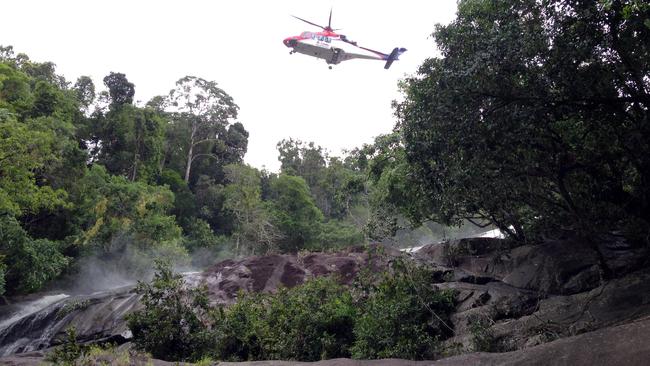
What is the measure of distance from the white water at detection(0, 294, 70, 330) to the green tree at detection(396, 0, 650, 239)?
2006cm

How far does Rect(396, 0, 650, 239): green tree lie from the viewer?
8.57 m

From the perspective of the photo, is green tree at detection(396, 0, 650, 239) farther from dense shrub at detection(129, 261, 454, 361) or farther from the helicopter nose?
the helicopter nose

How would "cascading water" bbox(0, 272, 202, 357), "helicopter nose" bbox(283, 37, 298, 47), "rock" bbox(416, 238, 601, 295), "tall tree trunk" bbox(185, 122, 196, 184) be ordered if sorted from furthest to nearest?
1. "tall tree trunk" bbox(185, 122, 196, 184)
2. "helicopter nose" bbox(283, 37, 298, 47)
3. "cascading water" bbox(0, 272, 202, 357)
4. "rock" bbox(416, 238, 601, 295)

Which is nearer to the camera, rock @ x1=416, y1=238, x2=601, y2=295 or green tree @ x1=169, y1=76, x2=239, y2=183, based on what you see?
rock @ x1=416, y1=238, x2=601, y2=295

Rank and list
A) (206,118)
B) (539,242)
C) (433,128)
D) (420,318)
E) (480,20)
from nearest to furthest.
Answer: (433,128)
(480,20)
(420,318)
(539,242)
(206,118)

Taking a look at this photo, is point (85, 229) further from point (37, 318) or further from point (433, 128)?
point (433, 128)

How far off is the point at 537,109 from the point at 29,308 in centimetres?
2424

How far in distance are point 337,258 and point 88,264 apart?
16.0 meters

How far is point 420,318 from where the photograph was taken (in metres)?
12.1

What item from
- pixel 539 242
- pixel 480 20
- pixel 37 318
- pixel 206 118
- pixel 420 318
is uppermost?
pixel 206 118

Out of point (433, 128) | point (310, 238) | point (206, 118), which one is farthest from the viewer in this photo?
point (206, 118)

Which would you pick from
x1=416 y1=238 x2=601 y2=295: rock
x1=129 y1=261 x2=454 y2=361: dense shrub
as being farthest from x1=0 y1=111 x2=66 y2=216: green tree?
x1=416 y1=238 x2=601 y2=295: rock

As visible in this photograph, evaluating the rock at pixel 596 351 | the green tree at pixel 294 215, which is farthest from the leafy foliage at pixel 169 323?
the green tree at pixel 294 215

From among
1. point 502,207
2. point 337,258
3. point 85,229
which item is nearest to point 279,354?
point 502,207
